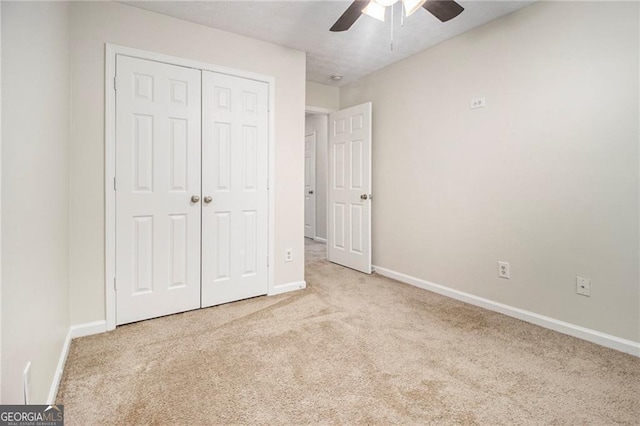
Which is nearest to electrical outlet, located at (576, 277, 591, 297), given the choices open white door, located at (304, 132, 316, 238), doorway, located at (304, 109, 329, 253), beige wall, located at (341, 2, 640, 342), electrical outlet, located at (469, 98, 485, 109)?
beige wall, located at (341, 2, 640, 342)

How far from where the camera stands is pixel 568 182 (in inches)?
89.9

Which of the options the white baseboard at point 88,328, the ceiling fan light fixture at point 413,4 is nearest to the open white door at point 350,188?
the ceiling fan light fixture at point 413,4

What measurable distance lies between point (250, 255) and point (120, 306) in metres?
1.07

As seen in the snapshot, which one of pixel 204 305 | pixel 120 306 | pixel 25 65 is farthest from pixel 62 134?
pixel 204 305

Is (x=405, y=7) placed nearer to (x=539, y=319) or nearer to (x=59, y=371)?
(x=539, y=319)

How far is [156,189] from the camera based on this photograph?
251 centimetres

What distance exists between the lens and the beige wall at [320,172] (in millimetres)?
6191

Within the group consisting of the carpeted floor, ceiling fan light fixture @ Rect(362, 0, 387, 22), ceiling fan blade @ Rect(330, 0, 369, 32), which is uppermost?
ceiling fan light fixture @ Rect(362, 0, 387, 22)

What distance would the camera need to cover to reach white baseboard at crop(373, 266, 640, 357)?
6.74 ft

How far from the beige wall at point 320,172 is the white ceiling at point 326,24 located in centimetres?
272

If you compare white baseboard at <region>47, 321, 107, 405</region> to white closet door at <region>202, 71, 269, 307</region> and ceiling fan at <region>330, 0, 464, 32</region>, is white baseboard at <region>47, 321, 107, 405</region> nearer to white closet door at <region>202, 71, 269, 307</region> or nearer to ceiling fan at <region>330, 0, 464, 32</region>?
white closet door at <region>202, 71, 269, 307</region>

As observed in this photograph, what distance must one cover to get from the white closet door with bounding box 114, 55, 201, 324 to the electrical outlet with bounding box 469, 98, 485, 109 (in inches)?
92.2

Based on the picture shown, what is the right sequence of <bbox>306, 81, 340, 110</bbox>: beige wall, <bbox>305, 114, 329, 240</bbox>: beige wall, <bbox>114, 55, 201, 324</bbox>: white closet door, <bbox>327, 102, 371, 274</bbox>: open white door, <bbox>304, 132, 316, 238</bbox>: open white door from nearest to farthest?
<bbox>114, 55, 201, 324</bbox>: white closet door < <bbox>327, 102, 371, 274</bbox>: open white door < <bbox>306, 81, 340, 110</bbox>: beige wall < <bbox>305, 114, 329, 240</bbox>: beige wall < <bbox>304, 132, 316, 238</bbox>: open white door

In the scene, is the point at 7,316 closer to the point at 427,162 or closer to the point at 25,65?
the point at 25,65
